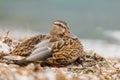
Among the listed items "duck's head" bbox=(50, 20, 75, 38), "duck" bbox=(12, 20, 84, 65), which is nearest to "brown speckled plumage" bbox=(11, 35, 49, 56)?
"duck" bbox=(12, 20, 84, 65)

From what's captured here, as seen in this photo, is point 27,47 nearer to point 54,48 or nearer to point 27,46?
point 27,46

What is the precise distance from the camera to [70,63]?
8812 millimetres

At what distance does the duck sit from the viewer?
8.39 meters

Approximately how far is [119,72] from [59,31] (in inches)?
40.9

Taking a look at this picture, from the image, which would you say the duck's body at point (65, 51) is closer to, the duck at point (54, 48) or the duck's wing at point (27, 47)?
the duck at point (54, 48)

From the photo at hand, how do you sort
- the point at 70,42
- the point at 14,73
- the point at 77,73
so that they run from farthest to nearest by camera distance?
the point at 70,42, the point at 77,73, the point at 14,73

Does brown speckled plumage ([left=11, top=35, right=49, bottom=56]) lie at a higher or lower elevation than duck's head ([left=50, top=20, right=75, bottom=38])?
lower

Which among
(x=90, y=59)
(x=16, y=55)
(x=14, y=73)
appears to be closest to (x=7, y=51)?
(x=16, y=55)

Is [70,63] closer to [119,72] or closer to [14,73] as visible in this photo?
[119,72]

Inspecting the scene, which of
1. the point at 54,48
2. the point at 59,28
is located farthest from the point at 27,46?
the point at 59,28

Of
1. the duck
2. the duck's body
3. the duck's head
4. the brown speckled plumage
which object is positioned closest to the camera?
the duck

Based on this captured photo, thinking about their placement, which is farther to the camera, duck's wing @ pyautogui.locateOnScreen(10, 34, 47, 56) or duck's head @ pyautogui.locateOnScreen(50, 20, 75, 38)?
duck's head @ pyautogui.locateOnScreen(50, 20, 75, 38)

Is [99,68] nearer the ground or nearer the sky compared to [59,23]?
nearer the ground

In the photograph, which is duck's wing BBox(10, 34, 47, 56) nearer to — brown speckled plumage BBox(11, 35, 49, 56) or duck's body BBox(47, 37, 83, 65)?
brown speckled plumage BBox(11, 35, 49, 56)
